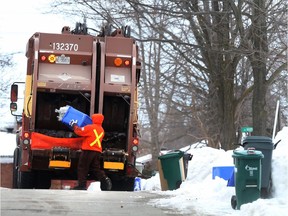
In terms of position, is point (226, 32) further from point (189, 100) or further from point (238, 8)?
point (189, 100)

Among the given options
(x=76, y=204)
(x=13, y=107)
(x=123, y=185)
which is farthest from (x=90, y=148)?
(x=76, y=204)

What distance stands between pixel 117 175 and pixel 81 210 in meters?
4.58

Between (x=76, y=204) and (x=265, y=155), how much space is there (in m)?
2.70

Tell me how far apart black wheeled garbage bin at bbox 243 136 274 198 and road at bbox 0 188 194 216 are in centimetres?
132

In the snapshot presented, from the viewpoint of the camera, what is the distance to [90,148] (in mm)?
10867

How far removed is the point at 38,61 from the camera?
36.6ft

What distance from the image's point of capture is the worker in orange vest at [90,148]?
1077cm

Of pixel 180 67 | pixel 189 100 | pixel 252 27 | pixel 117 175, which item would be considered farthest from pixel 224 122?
pixel 189 100

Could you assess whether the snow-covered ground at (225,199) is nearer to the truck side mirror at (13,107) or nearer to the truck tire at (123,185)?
the truck tire at (123,185)

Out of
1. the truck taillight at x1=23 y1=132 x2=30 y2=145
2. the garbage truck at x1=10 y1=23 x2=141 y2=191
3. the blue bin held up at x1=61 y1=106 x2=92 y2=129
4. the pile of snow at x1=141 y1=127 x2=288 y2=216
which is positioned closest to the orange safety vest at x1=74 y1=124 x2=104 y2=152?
the blue bin held up at x1=61 y1=106 x2=92 y2=129

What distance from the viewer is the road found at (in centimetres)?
714

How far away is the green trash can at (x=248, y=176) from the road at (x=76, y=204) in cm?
91

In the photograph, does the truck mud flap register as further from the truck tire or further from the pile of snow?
the pile of snow

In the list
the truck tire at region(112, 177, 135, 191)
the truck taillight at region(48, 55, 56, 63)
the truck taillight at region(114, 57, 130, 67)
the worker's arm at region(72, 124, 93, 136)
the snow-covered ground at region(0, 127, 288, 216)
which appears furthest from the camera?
the truck tire at region(112, 177, 135, 191)
